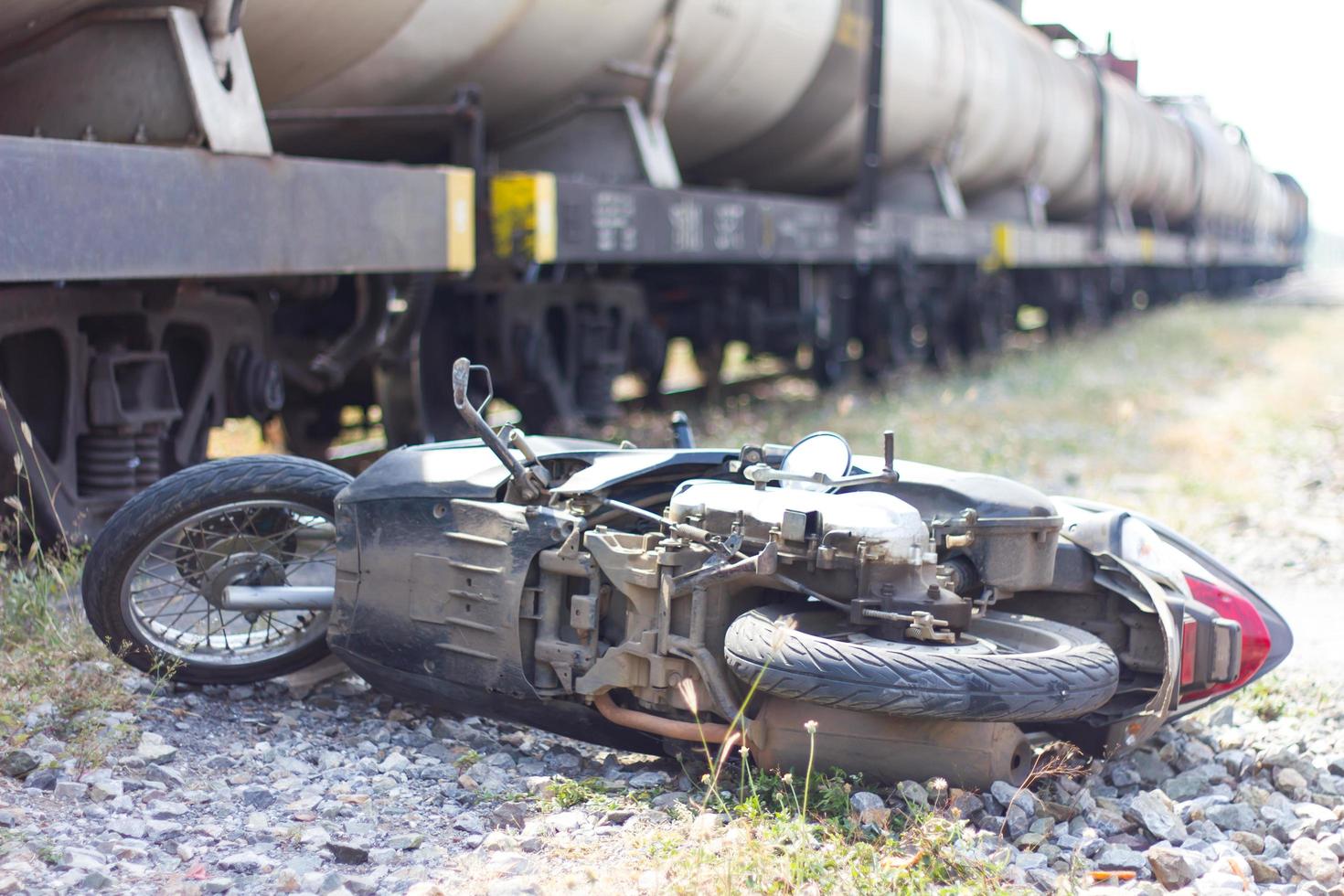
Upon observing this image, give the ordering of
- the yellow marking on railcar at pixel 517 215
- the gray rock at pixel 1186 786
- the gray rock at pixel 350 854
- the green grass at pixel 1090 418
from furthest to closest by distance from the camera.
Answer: the green grass at pixel 1090 418, the yellow marking on railcar at pixel 517 215, the gray rock at pixel 1186 786, the gray rock at pixel 350 854

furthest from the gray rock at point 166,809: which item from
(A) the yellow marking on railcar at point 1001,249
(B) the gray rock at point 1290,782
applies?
(A) the yellow marking on railcar at point 1001,249

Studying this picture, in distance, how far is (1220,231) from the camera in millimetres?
26922

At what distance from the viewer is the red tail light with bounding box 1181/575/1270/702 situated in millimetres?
3359

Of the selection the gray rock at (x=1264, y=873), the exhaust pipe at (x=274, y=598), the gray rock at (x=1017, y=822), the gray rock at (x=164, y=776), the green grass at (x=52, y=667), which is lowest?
the gray rock at (x=1264, y=873)

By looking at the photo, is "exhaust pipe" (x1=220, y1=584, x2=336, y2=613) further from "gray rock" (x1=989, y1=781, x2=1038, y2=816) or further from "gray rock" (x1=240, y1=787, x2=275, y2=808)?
"gray rock" (x1=989, y1=781, x2=1038, y2=816)

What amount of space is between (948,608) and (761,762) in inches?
20.4

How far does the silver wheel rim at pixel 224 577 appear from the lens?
3.35m

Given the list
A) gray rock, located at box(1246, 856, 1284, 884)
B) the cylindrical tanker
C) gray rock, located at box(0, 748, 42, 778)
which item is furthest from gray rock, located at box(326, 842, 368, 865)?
the cylindrical tanker

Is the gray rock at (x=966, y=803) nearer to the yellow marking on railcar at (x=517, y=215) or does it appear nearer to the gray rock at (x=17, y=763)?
the gray rock at (x=17, y=763)

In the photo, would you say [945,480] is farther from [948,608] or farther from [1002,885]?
[1002,885]

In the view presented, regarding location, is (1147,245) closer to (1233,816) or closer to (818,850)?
(1233,816)

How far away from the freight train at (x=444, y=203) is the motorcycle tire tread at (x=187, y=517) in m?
0.66

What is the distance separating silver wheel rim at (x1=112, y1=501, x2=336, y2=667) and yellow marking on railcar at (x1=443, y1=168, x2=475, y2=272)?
5.88 ft

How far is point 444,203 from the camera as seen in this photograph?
509 cm
